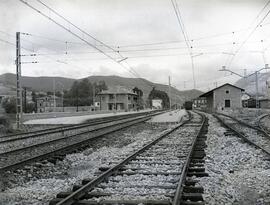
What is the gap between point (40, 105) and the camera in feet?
366

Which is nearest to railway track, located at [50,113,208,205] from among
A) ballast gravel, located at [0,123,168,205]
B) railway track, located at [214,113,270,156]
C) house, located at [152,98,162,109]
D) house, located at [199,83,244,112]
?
ballast gravel, located at [0,123,168,205]

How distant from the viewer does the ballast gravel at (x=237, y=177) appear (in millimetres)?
7086

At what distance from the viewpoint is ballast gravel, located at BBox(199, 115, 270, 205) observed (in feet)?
23.2

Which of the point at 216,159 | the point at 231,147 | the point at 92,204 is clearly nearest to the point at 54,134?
the point at 231,147

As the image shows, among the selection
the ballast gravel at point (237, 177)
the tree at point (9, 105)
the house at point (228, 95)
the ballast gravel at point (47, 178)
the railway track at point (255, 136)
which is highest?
the house at point (228, 95)

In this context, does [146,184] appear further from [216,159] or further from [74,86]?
[74,86]

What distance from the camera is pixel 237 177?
9125mm

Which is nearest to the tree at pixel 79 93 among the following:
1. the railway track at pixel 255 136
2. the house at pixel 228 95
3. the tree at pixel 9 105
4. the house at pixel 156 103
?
the house at pixel 156 103

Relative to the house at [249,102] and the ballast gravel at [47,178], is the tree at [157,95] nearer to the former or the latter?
the house at [249,102]

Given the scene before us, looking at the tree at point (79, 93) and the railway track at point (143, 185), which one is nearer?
the railway track at point (143, 185)

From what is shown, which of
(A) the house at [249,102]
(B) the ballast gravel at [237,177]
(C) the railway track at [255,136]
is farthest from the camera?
(A) the house at [249,102]

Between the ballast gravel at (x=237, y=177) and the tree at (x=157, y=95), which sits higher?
the tree at (x=157, y=95)

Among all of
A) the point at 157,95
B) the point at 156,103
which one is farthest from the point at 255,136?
the point at 157,95

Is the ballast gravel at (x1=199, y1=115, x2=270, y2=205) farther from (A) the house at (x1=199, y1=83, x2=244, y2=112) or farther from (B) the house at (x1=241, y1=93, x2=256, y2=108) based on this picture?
(A) the house at (x1=199, y1=83, x2=244, y2=112)
